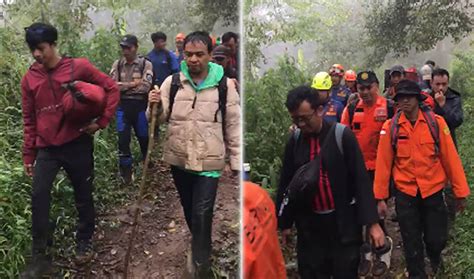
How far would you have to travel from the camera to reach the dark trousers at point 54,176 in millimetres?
3047

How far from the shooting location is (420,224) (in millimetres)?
3490

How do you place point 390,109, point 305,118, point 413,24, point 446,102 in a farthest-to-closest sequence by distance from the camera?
point 413,24 < point 446,102 < point 390,109 < point 305,118

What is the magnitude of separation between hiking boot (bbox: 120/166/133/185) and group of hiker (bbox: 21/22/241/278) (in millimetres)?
1347

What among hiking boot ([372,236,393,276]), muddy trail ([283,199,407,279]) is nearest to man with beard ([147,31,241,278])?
muddy trail ([283,199,407,279])

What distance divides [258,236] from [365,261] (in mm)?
2611

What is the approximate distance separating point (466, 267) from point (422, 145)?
106cm

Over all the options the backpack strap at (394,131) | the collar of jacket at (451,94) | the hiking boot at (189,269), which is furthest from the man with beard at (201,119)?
the collar of jacket at (451,94)

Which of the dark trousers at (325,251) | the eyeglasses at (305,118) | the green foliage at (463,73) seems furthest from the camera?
the green foliage at (463,73)

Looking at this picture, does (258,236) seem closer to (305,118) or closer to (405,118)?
(305,118)

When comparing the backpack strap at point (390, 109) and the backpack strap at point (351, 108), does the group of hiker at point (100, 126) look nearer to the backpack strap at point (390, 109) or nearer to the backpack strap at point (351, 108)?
the backpack strap at point (351, 108)

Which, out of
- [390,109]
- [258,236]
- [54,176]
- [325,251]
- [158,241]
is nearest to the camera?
[258,236]

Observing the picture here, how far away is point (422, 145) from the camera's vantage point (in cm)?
328

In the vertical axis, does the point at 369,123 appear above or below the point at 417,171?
above

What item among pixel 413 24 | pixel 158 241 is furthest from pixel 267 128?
pixel 413 24
